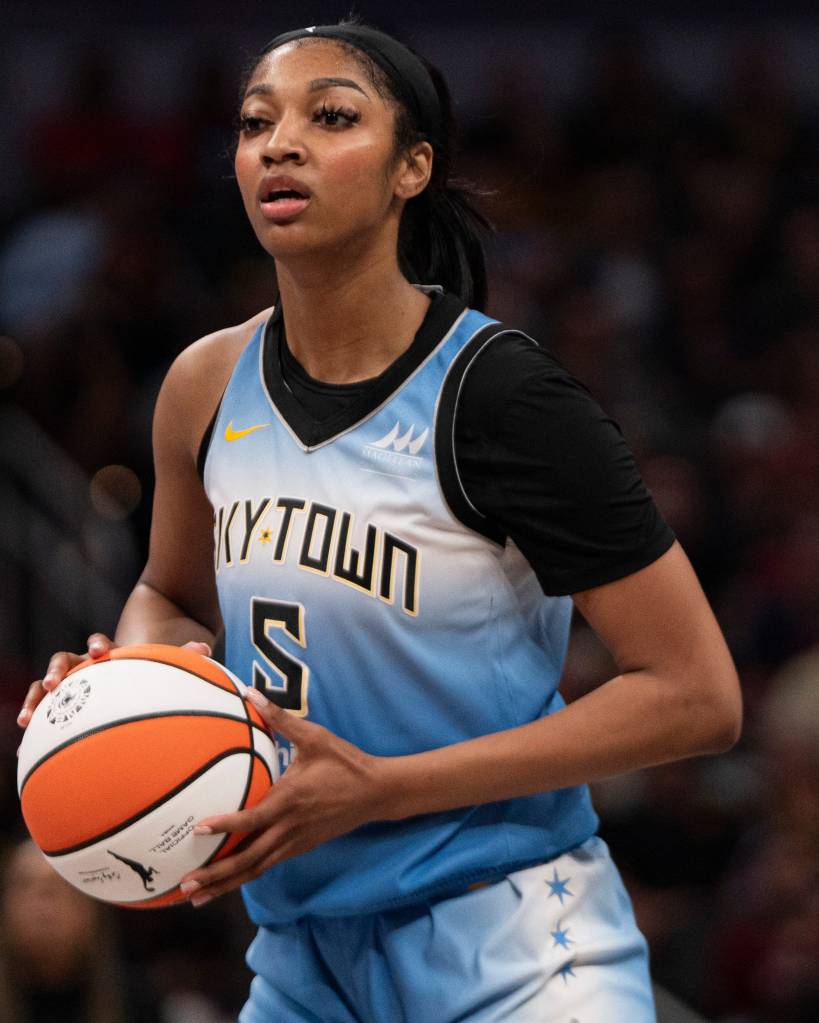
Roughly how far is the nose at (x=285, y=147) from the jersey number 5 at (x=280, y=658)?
2.30 feet

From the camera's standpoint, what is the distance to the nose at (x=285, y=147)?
2594 mm

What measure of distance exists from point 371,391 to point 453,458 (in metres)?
0.22

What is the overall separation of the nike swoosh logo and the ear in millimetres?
451

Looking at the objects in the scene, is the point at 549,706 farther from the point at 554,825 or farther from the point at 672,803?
the point at 672,803

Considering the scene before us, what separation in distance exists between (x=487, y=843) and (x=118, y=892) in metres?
0.57

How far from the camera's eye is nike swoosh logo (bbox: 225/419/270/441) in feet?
9.10

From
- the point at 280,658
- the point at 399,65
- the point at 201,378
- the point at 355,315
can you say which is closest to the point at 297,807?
the point at 280,658

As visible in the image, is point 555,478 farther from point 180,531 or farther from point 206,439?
point 180,531

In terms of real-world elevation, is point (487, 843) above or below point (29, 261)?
above

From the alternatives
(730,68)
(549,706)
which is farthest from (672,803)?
(730,68)

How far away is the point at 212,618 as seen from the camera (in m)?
3.22

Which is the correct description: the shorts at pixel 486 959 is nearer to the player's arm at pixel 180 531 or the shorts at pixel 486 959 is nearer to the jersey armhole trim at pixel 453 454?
the jersey armhole trim at pixel 453 454

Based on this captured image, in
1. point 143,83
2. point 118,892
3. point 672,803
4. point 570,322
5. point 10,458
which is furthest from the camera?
point 143,83

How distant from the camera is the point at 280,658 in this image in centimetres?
264
